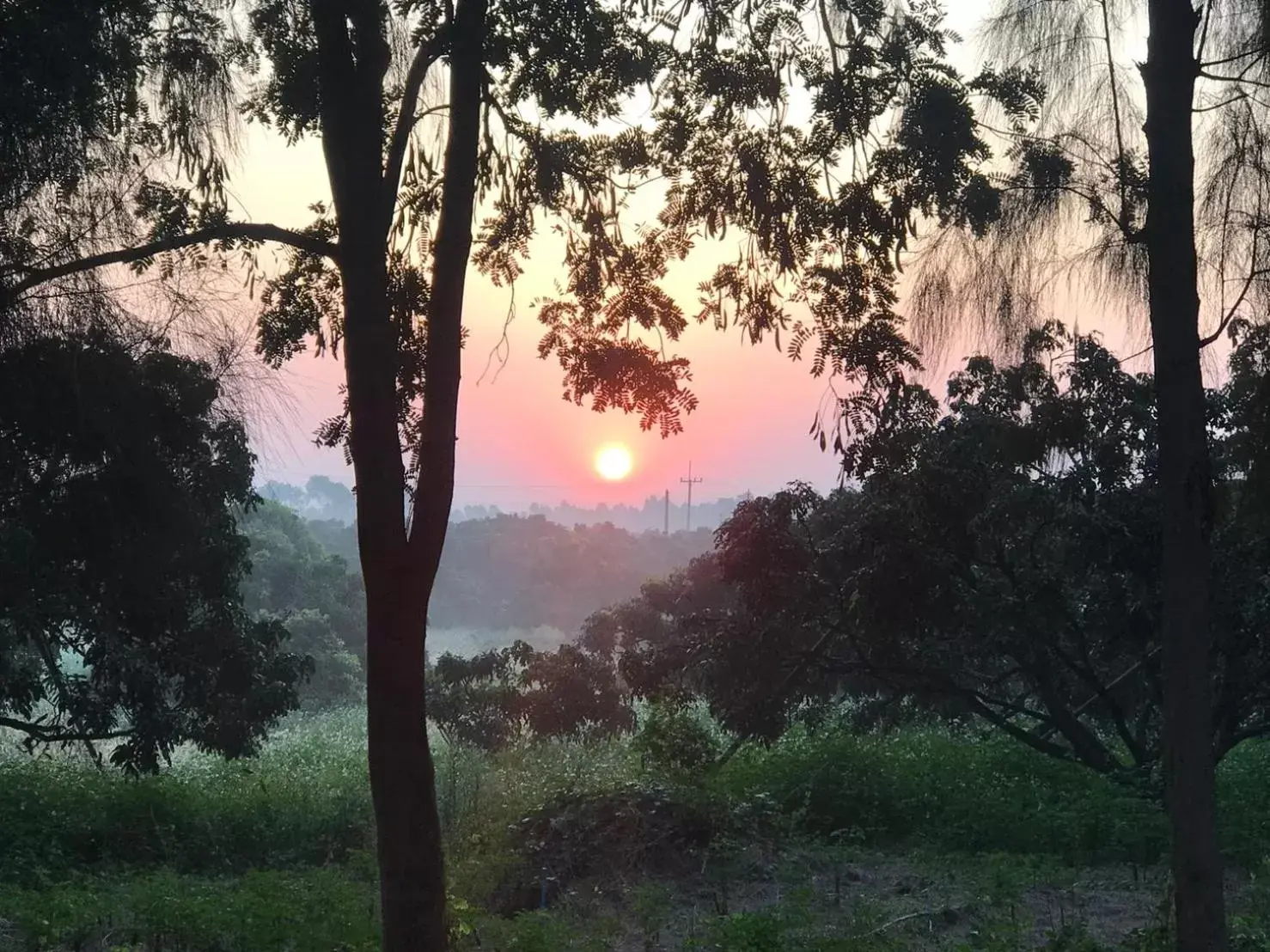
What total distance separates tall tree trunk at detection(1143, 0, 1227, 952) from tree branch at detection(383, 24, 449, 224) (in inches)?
141

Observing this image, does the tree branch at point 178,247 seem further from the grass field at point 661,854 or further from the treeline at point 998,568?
the grass field at point 661,854

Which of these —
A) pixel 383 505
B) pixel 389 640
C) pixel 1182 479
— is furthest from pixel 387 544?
pixel 1182 479

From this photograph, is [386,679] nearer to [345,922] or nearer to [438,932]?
[438,932]

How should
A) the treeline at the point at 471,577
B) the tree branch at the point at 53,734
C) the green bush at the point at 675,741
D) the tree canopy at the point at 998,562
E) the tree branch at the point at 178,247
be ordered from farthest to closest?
the treeline at the point at 471,577, the green bush at the point at 675,741, the tree branch at the point at 53,734, the tree canopy at the point at 998,562, the tree branch at the point at 178,247

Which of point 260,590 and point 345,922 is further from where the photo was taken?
point 260,590

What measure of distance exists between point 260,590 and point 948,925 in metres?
34.3

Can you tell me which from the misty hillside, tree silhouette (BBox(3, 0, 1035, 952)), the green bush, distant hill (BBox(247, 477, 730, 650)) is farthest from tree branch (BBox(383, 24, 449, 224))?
distant hill (BBox(247, 477, 730, 650))

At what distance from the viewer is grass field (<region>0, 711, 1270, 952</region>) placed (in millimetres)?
6969

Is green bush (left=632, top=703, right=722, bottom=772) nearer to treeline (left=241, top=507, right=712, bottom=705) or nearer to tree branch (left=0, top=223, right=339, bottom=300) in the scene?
tree branch (left=0, top=223, right=339, bottom=300)

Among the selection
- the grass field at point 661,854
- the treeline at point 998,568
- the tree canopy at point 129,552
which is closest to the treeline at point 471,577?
the grass field at point 661,854

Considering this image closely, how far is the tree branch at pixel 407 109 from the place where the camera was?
231 inches

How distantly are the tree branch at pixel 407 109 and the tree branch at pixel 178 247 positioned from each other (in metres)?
0.45

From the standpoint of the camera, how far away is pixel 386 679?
17.4ft

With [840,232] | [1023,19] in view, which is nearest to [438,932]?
[840,232]
